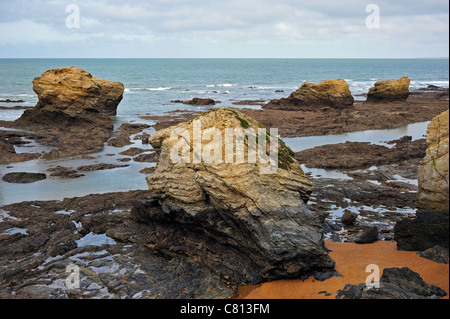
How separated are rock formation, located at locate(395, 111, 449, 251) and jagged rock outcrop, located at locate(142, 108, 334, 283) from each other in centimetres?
262

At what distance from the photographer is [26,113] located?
40.0m

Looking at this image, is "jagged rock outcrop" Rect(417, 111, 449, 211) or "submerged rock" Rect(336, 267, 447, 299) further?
"jagged rock outcrop" Rect(417, 111, 449, 211)

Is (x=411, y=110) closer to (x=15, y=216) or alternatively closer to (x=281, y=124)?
(x=281, y=124)

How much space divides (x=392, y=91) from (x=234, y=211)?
47.2 metres

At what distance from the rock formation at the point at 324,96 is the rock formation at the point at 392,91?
18.8ft

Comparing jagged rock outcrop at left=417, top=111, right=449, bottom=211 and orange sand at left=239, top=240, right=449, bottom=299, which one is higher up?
jagged rock outcrop at left=417, top=111, right=449, bottom=211

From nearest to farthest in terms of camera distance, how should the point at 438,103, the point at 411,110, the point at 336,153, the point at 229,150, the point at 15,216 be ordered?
the point at 229,150 → the point at 15,216 → the point at 336,153 → the point at 411,110 → the point at 438,103

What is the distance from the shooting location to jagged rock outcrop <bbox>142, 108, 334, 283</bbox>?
449 inches

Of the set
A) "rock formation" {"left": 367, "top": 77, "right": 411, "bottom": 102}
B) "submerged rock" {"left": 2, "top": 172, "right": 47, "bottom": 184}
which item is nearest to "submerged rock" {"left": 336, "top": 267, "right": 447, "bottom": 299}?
"submerged rock" {"left": 2, "top": 172, "right": 47, "bottom": 184}

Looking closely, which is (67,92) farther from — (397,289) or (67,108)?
(397,289)

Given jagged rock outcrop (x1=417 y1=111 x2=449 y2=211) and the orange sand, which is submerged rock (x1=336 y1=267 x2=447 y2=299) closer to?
the orange sand
